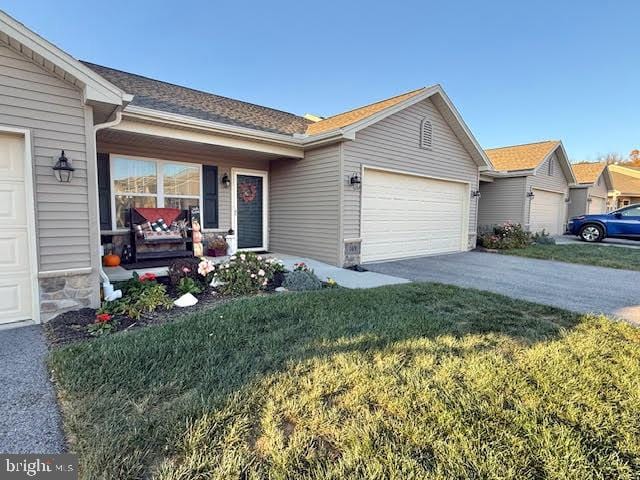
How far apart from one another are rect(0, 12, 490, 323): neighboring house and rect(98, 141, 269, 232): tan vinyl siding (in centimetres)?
3

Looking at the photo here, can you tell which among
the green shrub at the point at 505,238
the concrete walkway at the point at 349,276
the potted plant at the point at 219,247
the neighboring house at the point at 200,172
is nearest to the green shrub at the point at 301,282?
the concrete walkway at the point at 349,276

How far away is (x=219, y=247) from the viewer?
24.5 ft

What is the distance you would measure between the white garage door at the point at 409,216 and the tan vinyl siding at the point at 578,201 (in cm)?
1157

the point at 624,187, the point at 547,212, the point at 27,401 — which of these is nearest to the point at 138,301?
the point at 27,401

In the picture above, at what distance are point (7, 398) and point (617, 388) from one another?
4.31 meters

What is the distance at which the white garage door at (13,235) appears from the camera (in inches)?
142

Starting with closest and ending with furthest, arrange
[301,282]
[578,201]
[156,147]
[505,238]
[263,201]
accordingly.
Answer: [301,282]
[156,147]
[263,201]
[505,238]
[578,201]

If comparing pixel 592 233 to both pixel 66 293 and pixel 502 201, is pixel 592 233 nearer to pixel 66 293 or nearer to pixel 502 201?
pixel 502 201

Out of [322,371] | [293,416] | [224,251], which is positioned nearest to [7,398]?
[293,416]

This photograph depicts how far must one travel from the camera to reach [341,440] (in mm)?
1799

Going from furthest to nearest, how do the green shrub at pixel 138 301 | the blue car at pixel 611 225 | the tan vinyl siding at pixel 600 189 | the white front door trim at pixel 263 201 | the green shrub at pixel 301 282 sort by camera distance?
the tan vinyl siding at pixel 600 189 < the blue car at pixel 611 225 < the white front door trim at pixel 263 201 < the green shrub at pixel 301 282 < the green shrub at pixel 138 301

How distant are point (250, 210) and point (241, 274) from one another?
144 inches

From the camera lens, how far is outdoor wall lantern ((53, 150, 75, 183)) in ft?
12.3

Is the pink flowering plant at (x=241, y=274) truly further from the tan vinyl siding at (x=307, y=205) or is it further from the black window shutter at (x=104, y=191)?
the black window shutter at (x=104, y=191)
